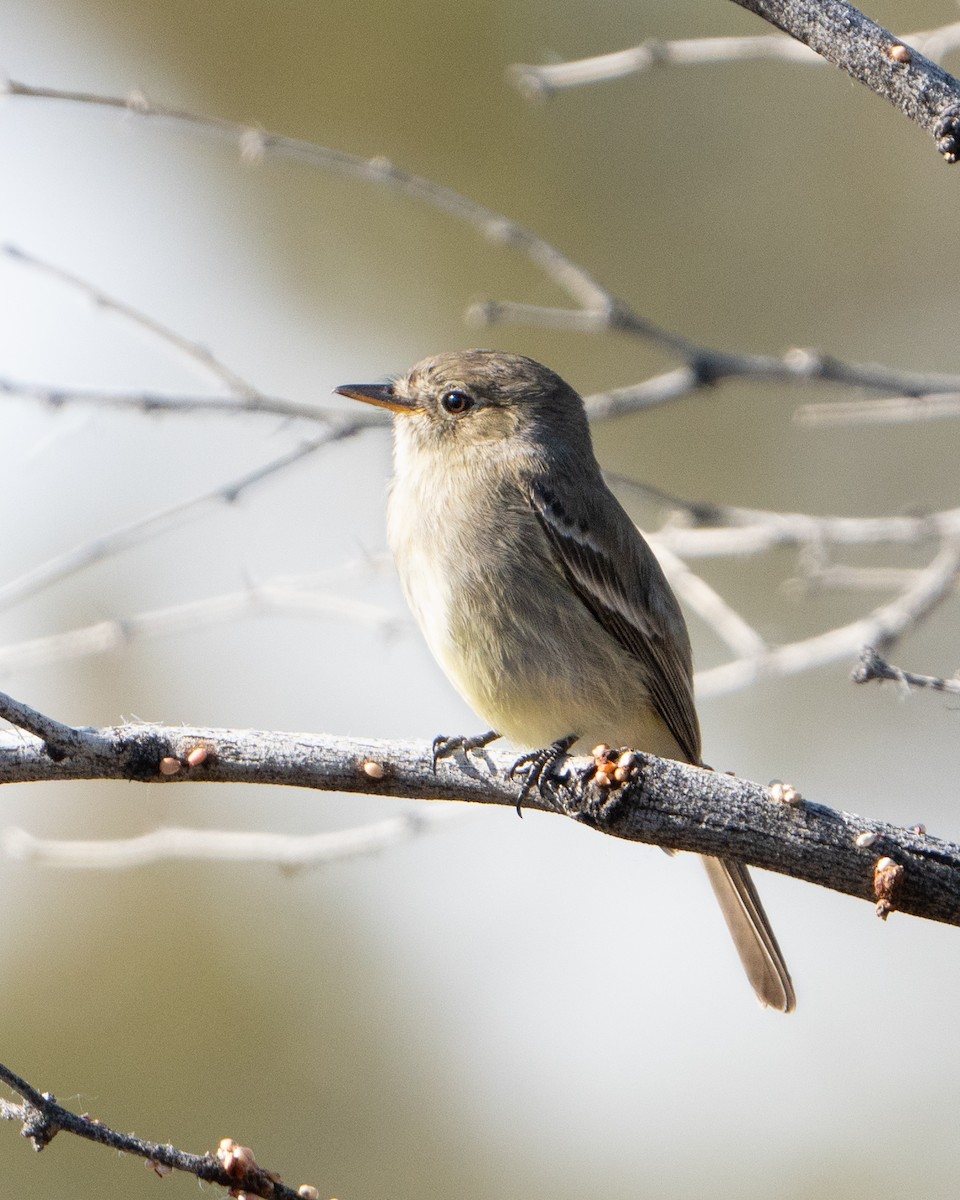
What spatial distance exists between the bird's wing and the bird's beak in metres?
0.59

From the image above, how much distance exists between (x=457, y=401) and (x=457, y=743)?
4.97ft

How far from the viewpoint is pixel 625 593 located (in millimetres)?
4738

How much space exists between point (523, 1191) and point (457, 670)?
4.16 metres

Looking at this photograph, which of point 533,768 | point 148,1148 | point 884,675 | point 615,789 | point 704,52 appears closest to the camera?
point 148,1148

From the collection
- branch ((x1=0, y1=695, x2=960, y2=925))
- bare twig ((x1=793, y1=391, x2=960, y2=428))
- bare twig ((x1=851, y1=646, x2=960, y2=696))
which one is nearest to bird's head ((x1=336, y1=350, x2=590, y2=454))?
bare twig ((x1=793, y1=391, x2=960, y2=428))

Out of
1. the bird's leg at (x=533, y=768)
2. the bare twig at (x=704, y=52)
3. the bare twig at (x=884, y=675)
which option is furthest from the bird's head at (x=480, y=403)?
the bare twig at (x=884, y=675)

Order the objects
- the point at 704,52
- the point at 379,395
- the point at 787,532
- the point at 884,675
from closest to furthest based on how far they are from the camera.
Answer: the point at 884,675 < the point at 704,52 < the point at 787,532 < the point at 379,395

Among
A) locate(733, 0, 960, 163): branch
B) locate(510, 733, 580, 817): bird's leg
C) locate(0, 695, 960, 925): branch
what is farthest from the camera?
locate(510, 733, 580, 817): bird's leg

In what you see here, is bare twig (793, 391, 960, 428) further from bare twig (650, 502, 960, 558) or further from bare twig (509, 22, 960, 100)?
bare twig (509, 22, 960, 100)

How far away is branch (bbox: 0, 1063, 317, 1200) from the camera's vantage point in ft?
6.76

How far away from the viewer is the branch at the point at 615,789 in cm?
270

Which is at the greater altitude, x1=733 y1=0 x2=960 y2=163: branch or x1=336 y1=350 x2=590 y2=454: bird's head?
x1=336 y1=350 x2=590 y2=454: bird's head

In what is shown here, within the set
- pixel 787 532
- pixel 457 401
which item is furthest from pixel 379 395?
pixel 787 532

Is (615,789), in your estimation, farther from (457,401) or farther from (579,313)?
(457,401)
